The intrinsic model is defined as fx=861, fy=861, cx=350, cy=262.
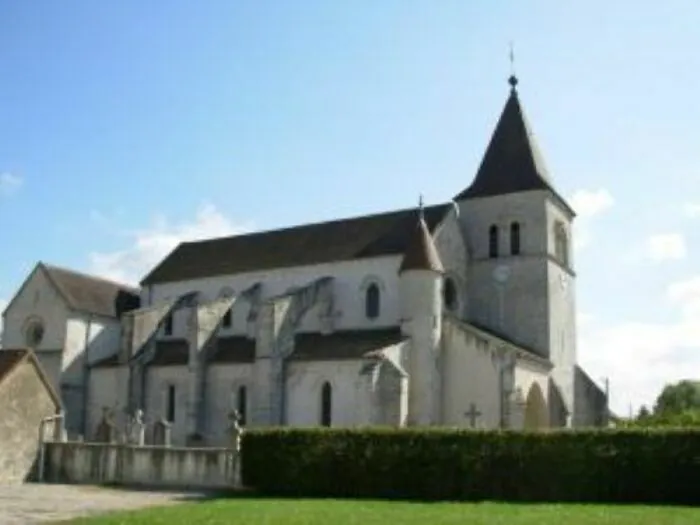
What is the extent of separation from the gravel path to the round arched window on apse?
1694 centimetres

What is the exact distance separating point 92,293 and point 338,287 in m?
14.4

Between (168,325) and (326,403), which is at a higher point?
(168,325)

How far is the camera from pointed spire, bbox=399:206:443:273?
35.8 meters

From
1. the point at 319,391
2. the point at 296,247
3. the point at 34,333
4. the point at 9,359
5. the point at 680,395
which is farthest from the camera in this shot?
the point at 680,395

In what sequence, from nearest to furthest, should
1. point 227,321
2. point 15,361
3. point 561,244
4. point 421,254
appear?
point 15,361 → point 421,254 → point 561,244 → point 227,321

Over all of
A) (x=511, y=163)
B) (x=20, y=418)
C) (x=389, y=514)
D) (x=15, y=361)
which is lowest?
(x=389, y=514)

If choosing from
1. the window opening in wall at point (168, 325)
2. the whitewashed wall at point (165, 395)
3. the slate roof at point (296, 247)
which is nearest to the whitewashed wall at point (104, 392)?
the whitewashed wall at point (165, 395)

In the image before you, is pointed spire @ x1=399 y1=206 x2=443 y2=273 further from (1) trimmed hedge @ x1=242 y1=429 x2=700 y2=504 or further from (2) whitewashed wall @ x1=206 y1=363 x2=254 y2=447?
(1) trimmed hedge @ x1=242 y1=429 x2=700 y2=504

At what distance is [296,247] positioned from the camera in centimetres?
4344

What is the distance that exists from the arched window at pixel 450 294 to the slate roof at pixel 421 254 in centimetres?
288

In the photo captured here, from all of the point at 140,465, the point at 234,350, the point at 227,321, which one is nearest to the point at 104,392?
the point at 227,321

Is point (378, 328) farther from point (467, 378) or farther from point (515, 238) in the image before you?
point (515, 238)

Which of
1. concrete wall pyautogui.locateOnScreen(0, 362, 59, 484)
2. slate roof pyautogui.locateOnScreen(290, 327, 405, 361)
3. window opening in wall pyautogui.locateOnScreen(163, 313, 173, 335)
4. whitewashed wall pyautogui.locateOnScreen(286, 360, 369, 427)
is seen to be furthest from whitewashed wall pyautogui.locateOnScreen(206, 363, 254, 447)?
concrete wall pyautogui.locateOnScreen(0, 362, 59, 484)

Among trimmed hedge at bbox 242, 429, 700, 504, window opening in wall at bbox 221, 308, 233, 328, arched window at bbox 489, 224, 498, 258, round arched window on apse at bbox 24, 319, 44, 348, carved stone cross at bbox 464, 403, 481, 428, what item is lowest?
trimmed hedge at bbox 242, 429, 700, 504
